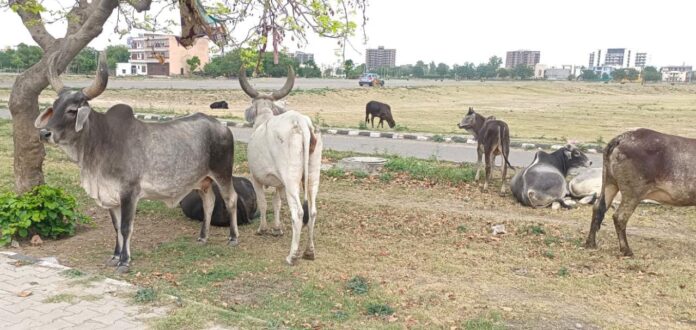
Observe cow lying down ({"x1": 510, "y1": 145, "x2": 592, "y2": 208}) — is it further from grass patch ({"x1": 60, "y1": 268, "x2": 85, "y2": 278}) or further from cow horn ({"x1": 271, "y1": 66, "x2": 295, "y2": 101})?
grass patch ({"x1": 60, "y1": 268, "x2": 85, "y2": 278})

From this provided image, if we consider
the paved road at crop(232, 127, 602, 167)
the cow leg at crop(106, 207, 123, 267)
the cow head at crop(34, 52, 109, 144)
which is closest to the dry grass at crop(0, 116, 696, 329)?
the cow leg at crop(106, 207, 123, 267)

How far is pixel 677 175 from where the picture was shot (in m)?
7.23

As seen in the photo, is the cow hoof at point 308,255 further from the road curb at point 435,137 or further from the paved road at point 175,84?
the paved road at point 175,84

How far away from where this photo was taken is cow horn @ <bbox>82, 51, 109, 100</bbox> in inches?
238

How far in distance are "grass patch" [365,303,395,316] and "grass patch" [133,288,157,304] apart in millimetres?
1908

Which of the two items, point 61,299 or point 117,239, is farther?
point 117,239

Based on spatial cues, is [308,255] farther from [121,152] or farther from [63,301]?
[63,301]

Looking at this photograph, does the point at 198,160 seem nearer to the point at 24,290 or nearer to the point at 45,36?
the point at 24,290

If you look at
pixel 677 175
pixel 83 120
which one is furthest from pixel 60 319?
pixel 677 175

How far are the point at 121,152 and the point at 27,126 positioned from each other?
220 cm

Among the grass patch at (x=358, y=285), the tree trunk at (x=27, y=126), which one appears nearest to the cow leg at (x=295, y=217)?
the grass patch at (x=358, y=285)

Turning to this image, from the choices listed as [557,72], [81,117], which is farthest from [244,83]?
[557,72]

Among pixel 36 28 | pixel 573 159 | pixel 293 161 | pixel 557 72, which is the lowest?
pixel 573 159

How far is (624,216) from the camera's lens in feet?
24.3
